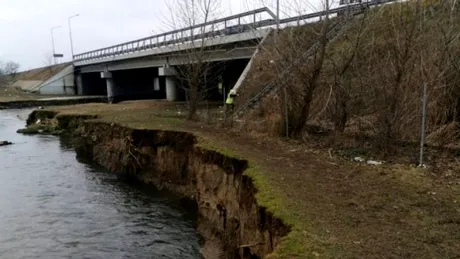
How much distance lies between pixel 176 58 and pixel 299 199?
2731 centimetres

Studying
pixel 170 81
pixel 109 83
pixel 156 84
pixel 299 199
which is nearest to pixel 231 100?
pixel 299 199

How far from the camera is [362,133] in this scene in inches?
504

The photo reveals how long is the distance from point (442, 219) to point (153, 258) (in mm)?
6196

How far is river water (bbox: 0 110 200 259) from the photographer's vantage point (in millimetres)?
10289

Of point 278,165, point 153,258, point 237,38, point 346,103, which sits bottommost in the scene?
A: point 153,258

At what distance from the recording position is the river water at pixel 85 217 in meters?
10.3

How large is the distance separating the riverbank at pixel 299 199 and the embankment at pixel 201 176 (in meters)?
0.04

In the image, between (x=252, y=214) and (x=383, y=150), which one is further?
(x=383, y=150)

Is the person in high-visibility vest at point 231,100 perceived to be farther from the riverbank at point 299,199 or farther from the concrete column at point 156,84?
the concrete column at point 156,84

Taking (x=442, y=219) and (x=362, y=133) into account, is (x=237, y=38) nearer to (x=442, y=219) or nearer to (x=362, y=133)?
(x=362, y=133)

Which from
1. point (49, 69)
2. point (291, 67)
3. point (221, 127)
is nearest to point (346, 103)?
point (291, 67)

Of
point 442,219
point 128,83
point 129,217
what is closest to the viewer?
point 442,219

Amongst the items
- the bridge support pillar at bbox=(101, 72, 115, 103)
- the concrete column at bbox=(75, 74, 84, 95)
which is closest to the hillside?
the bridge support pillar at bbox=(101, 72, 115, 103)

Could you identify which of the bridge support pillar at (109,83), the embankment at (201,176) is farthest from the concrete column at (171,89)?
the bridge support pillar at (109,83)
